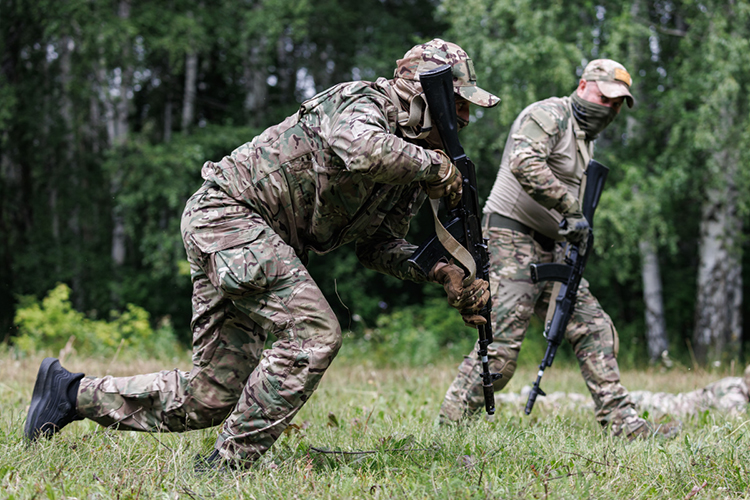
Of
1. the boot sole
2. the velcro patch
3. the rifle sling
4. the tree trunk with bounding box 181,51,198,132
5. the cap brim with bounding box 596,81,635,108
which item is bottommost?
the tree trunk with bounding box 181,51,198,132

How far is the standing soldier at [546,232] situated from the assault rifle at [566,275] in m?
0.07

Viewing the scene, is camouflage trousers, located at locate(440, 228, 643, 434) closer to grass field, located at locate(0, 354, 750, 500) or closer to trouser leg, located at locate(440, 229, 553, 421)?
trouser leg, located at locate(440, 229, 553, 421)

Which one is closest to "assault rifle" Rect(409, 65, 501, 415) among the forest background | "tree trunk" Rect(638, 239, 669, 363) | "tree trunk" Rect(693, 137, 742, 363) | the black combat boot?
the black combat boot

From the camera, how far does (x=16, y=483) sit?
2.30 metres

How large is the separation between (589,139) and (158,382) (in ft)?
9.09

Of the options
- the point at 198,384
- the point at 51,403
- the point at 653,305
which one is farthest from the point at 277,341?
the point at 653,305

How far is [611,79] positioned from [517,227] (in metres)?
0.99

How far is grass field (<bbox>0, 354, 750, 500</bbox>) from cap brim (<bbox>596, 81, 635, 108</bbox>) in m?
1.82

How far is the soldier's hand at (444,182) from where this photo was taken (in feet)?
8.32

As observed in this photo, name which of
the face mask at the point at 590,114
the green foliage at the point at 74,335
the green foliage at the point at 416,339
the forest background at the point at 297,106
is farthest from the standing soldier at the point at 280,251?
the green foliage at the point at 74,335

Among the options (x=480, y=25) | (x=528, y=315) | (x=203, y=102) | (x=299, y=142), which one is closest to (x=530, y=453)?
(x=528, y=315)

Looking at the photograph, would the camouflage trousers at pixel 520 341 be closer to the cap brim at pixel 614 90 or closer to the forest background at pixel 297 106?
the cap brim at pixel 614 90

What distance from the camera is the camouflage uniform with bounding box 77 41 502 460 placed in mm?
2473

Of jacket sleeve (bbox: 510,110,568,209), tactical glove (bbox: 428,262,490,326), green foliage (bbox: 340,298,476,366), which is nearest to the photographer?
tactical glove (bbox: 428,262,490,326)
